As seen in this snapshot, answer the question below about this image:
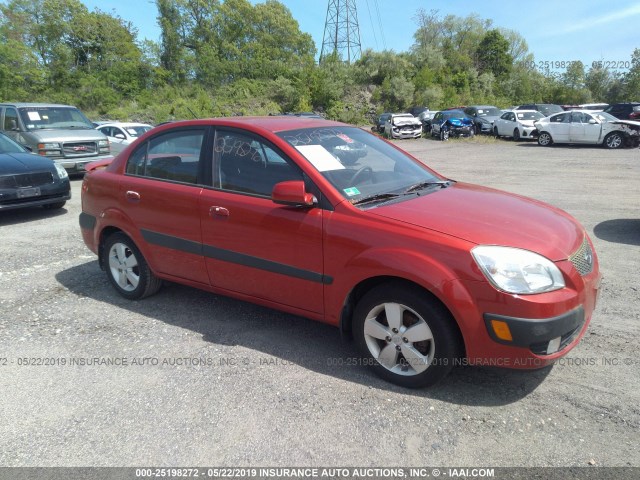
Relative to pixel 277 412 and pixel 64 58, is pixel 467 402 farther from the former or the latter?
pixel 64 58

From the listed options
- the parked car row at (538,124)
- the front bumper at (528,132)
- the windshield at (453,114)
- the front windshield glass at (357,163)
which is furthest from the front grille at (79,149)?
the windshield at (453,114)

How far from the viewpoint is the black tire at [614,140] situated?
1959 centimetres

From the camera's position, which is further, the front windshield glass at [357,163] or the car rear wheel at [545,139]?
the car rear wheel at [545,139]

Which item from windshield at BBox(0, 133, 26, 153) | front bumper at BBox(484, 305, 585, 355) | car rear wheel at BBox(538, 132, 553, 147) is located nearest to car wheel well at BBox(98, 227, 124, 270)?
front bumper at BBox(484, 305, 585, 355)

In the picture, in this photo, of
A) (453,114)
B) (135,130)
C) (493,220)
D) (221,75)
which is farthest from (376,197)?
(221,75)

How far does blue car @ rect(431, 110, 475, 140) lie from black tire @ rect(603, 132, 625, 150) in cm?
799

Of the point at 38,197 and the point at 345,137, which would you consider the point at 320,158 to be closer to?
the point at 345,137

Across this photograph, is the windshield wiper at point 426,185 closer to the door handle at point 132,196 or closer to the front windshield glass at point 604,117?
the door handle at point 132,196

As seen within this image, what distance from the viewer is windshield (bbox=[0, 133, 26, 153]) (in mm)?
8763

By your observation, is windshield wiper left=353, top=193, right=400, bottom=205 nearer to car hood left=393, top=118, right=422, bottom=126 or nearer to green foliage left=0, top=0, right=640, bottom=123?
car hood left=393, top=118, right=422, bottom=126

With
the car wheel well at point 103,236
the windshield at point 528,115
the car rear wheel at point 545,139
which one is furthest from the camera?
the windshield at point 528,115

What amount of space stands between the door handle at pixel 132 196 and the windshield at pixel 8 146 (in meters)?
5.76

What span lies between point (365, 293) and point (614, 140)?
2057 centimetres

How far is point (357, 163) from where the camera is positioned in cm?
378
